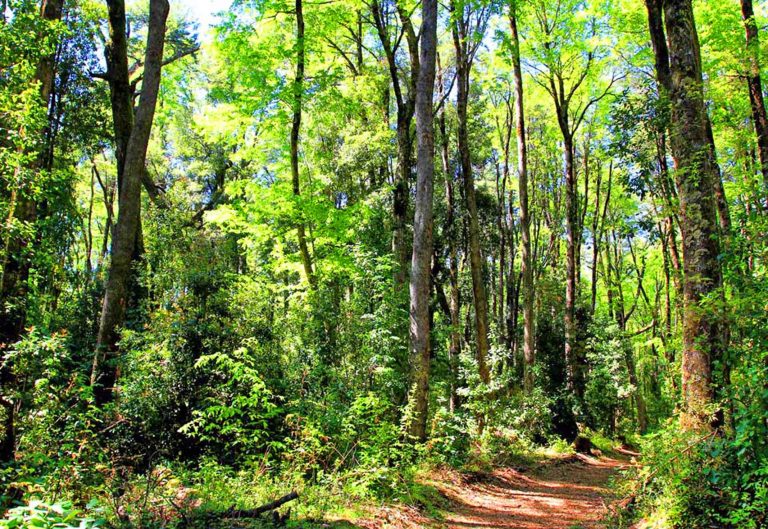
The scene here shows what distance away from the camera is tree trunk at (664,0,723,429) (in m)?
5.74

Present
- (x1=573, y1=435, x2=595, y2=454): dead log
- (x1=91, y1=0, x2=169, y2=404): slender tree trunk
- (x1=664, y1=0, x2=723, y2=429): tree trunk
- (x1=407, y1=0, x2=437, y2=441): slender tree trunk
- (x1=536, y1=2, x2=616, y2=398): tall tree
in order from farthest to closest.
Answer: (x1=536, y1=2, x2=616, y2=398): tall tree < (x1=573, y1=435, x2=595, y2=454): dead log < (x1=91, y1=0, x2=169, y2=404): slender tree trunk < (x1=407, y1=0, x2=437, y2=441): slender tree trunk < (x1=664, y1=0, x2=723, y2=429): tree trunk

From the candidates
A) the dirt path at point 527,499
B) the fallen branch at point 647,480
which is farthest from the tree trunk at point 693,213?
the dirt path at point 527,499

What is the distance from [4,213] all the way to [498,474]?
965 centimetres

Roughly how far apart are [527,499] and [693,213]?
19.3 feet

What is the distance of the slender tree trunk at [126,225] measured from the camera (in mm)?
8875

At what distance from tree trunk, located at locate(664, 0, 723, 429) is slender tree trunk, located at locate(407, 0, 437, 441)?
3.86 meters

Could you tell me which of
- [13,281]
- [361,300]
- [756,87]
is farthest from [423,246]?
[756,87]

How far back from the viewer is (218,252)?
1005 centimetres

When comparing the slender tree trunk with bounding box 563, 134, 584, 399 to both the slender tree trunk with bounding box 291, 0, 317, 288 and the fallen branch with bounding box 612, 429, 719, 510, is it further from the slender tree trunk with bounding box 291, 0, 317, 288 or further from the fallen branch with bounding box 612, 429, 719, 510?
the fallen branch with bounding box 612, 429, 719, 510

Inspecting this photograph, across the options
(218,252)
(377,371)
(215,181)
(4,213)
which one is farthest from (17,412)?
(215,181)

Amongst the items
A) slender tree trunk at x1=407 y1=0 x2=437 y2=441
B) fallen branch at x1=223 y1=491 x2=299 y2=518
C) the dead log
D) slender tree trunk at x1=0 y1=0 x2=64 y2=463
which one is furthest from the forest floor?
Answer: slender tree trunk at x1=0 y1=0 x2=64 y2=463

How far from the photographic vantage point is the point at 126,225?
9.20m

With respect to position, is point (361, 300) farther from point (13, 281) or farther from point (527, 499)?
point (13, 281)

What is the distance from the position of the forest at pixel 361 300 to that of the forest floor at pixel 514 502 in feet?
0.28
